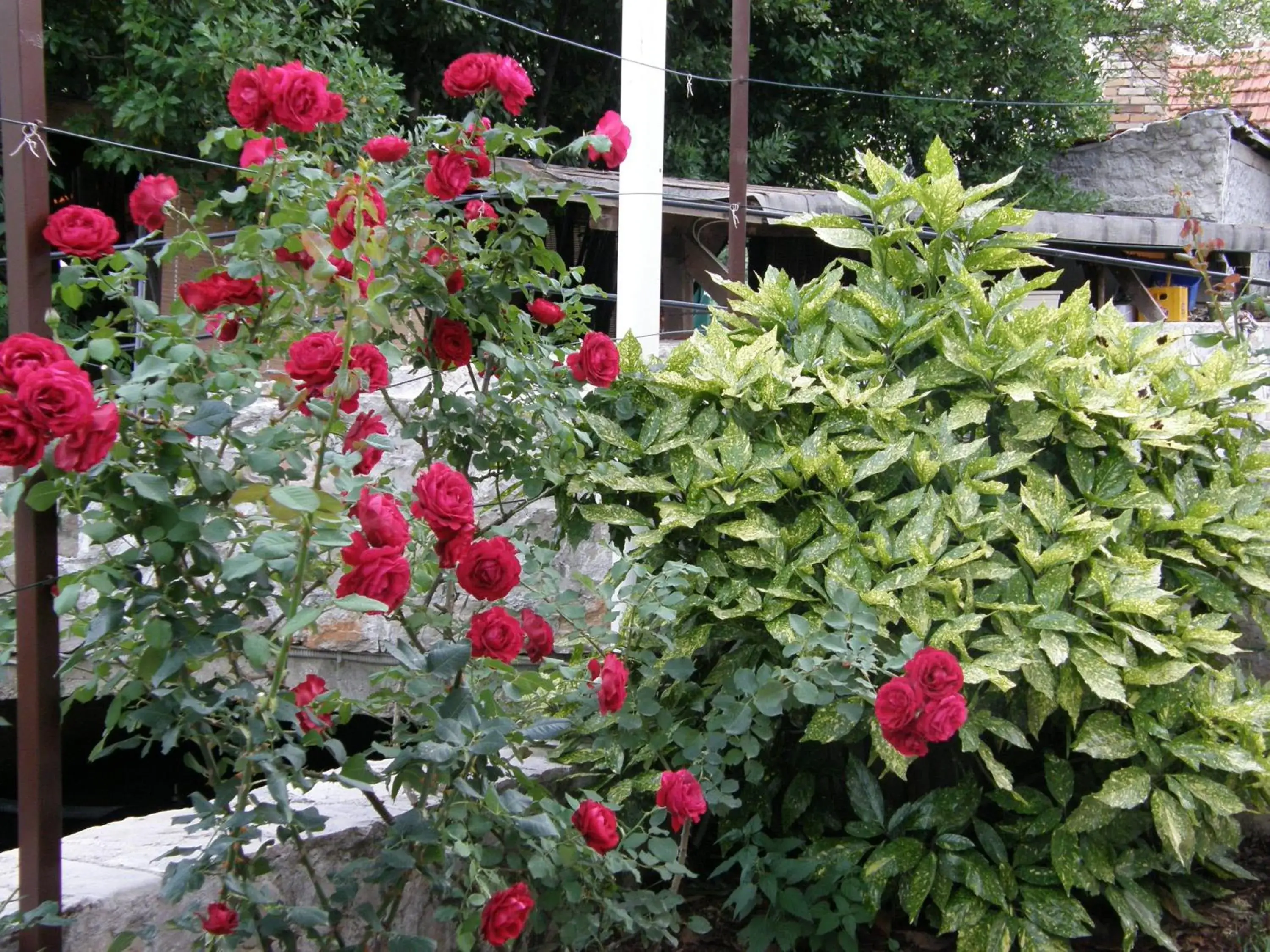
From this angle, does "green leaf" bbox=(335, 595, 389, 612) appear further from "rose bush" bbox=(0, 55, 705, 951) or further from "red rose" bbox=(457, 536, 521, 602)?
"red rose" bbox=(457, 536, 521, 602)

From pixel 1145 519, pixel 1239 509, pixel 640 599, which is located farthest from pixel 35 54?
pixel 1239 509

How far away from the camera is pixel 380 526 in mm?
1677

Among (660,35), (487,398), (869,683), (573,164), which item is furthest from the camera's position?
(573,164)

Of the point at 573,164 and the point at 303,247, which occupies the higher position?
the point at 573,164

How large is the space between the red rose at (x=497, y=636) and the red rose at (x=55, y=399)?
68 cm

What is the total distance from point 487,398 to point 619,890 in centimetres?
104

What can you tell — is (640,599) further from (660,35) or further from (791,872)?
(660,35)

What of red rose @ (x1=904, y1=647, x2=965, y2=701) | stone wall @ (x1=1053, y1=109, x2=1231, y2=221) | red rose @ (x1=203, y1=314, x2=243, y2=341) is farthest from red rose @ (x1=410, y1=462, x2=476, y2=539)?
stone wall @ (x1=1053, y1=109, x2=1231, y2=221)

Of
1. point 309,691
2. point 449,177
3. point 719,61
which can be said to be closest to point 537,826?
point 309,691

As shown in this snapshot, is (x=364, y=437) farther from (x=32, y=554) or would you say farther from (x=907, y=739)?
(x=907, y=739)

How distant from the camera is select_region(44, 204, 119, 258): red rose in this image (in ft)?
5.98

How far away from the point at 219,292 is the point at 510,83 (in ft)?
2.18

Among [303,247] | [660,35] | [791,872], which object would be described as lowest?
[791,872]

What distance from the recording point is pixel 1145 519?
2854mm
